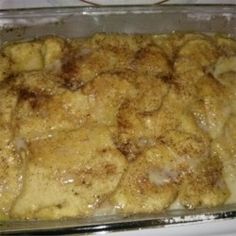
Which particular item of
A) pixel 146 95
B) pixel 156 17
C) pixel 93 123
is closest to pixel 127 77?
pixel 146 95

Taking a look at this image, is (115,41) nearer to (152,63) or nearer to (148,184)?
(152,63)

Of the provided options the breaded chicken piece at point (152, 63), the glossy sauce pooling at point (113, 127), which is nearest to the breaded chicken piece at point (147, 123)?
the glossy sauce pooling at point (113, 127)

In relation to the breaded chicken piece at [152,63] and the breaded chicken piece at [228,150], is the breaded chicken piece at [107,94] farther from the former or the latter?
the breaded chicken piece at [228,150]

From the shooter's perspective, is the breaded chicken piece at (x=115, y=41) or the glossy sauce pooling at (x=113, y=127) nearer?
the glossy sauce pooling at (x=113, y=127)

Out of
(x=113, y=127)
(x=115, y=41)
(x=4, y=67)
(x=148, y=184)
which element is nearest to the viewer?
(x=148, y=184)

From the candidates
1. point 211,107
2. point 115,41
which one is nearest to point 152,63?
point 115,41

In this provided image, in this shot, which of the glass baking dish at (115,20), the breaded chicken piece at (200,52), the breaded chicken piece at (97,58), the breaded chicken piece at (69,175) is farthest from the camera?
the glass baking dish at (115,20)

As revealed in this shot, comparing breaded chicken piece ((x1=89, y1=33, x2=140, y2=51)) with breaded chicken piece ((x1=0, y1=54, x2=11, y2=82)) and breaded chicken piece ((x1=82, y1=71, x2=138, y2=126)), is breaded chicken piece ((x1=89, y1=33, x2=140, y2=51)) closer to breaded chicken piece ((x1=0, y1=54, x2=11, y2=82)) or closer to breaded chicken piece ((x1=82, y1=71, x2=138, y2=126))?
breaded chicken piece ((x1=82, y1=71, x2=138, y2=126))
